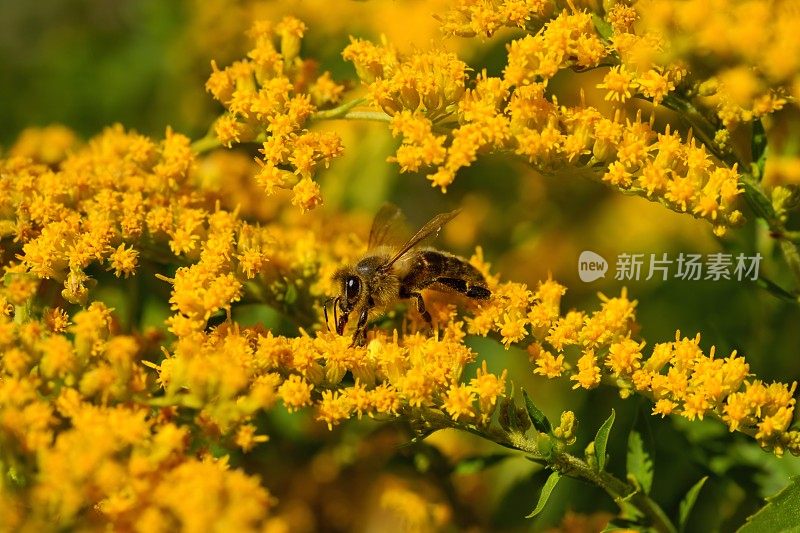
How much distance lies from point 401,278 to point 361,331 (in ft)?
0.89

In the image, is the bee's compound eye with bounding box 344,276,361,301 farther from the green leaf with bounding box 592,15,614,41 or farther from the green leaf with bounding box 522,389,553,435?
the green leaf with bounding box 592,15,614,41

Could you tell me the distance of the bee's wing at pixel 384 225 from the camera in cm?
223

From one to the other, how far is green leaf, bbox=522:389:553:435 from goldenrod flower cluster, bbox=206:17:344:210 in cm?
59

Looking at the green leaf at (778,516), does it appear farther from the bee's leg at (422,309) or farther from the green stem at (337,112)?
the green stem at (337,112)

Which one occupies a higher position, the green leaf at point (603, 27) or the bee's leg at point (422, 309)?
the green leaf at point (603, 27)

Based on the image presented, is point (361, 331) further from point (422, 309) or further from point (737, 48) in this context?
point (737, 48)

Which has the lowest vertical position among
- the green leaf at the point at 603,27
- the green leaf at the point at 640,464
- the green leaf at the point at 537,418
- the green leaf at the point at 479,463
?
the green leaf at the point at 640,464

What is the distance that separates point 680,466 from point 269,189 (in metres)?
1.27

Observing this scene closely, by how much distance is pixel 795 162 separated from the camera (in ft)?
6.39

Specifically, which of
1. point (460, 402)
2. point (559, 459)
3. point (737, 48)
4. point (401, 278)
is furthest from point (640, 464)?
point (737, 48)

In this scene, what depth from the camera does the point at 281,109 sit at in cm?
194

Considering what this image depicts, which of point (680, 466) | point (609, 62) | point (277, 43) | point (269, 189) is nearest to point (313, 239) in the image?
point (269, 189)

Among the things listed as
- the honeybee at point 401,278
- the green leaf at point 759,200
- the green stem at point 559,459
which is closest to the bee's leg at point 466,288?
the honeybee at point 401,278

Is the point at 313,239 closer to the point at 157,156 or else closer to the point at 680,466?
the point at 157,156
